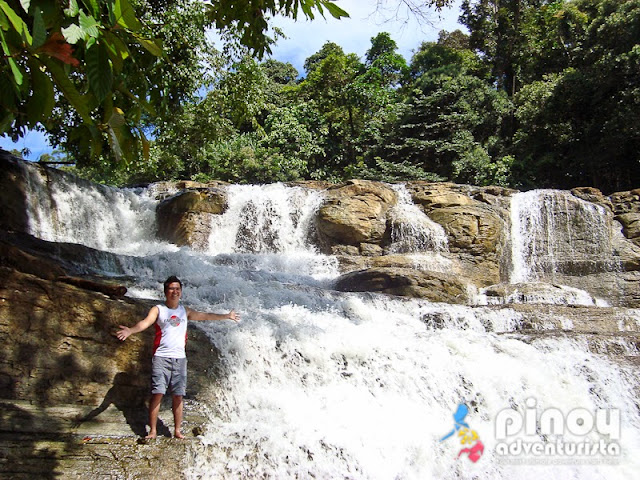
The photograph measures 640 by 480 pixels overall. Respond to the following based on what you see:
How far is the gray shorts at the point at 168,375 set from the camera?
14.2 ft

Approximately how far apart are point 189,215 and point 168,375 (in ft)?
36.8

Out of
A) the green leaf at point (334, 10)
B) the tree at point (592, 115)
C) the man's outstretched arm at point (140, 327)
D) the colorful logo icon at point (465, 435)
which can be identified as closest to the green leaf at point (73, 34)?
the green leaf at point (334, 10)

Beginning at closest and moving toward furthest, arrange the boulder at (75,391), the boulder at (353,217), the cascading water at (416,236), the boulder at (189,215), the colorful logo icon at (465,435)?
1. the boulder at (75,391)
2. the colorful logo icon at (465,435)
3. the cascading water at (416,236)
4. the boulder at (353,217)
5. the boulder at (189,215)

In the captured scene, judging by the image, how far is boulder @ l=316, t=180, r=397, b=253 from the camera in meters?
14.7

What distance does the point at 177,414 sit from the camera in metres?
4.46

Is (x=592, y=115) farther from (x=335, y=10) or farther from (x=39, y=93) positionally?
(x=39, y=93)

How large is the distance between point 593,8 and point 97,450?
90.2 ft

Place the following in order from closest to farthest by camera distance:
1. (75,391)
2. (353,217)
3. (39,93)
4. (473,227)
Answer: (39,93) → (75,391) → (473,227) → (353,217)

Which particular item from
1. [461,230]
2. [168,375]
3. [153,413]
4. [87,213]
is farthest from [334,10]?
[461,230]

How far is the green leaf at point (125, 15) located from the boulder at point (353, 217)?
12.5m

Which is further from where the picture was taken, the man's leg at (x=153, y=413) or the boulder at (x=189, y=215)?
the boulder at (x=189, y=215)

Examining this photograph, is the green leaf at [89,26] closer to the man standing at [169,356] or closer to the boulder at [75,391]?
the man standing at [169,356]

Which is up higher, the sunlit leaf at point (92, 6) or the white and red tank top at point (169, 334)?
the sunlit leaf at point (92, 6)

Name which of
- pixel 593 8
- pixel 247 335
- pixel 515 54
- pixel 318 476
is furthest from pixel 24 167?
pixel 593 8
